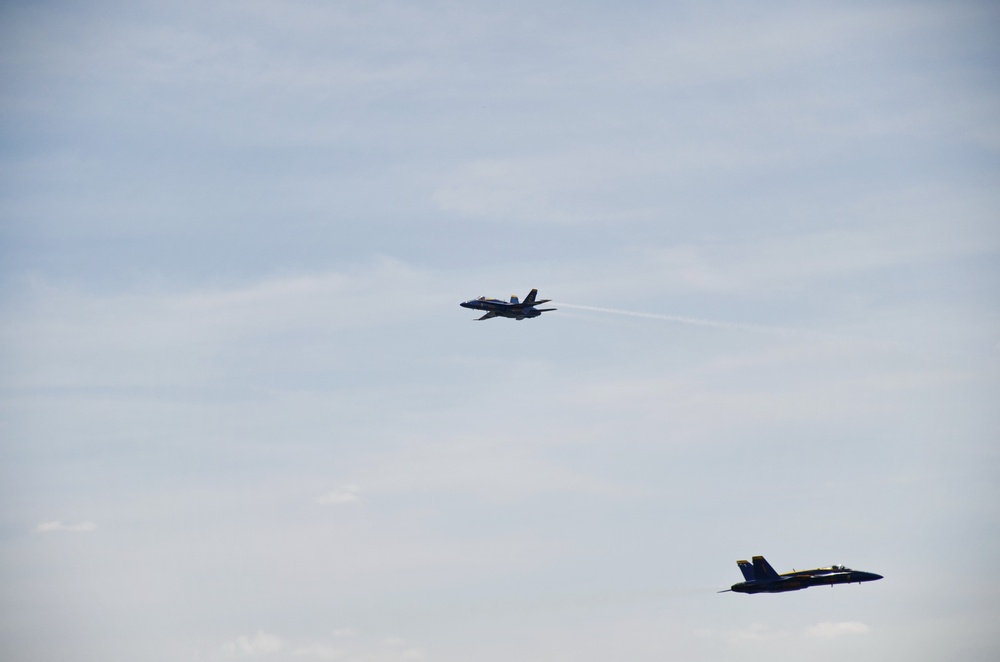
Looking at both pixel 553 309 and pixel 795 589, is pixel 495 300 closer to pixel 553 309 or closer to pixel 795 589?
pixel 553 309

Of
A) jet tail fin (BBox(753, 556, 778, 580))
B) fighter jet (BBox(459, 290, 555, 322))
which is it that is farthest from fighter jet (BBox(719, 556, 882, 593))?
fighter jet (BBox(459, 290, 555, 322))

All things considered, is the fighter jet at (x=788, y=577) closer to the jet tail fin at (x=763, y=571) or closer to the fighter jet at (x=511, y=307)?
the jet tail fin at (x=763, y=571)

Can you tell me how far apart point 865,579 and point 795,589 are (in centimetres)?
1089

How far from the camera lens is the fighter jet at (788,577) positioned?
5625 inches

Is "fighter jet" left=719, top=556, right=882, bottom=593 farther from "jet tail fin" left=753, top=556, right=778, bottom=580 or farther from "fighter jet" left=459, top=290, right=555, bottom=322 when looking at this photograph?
"fighter jet" left=459, top=290, right=555, bottom=322

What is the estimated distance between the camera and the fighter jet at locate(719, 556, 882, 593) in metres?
143

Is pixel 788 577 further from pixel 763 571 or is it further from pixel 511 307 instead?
pixel 511 307

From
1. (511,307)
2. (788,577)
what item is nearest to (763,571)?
(788,577)

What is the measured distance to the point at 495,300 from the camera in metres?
166

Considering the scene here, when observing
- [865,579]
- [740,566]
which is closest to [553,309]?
[740,566]

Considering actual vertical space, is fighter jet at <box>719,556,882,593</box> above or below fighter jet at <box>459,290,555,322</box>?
below

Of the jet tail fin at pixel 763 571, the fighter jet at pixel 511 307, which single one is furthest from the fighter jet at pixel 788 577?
the fighter jet at pixel 511 307

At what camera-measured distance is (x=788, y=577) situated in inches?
5694

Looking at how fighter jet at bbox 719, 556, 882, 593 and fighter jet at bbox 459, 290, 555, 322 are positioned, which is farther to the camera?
fighter jet at bbox 459, 290, 555, 322
